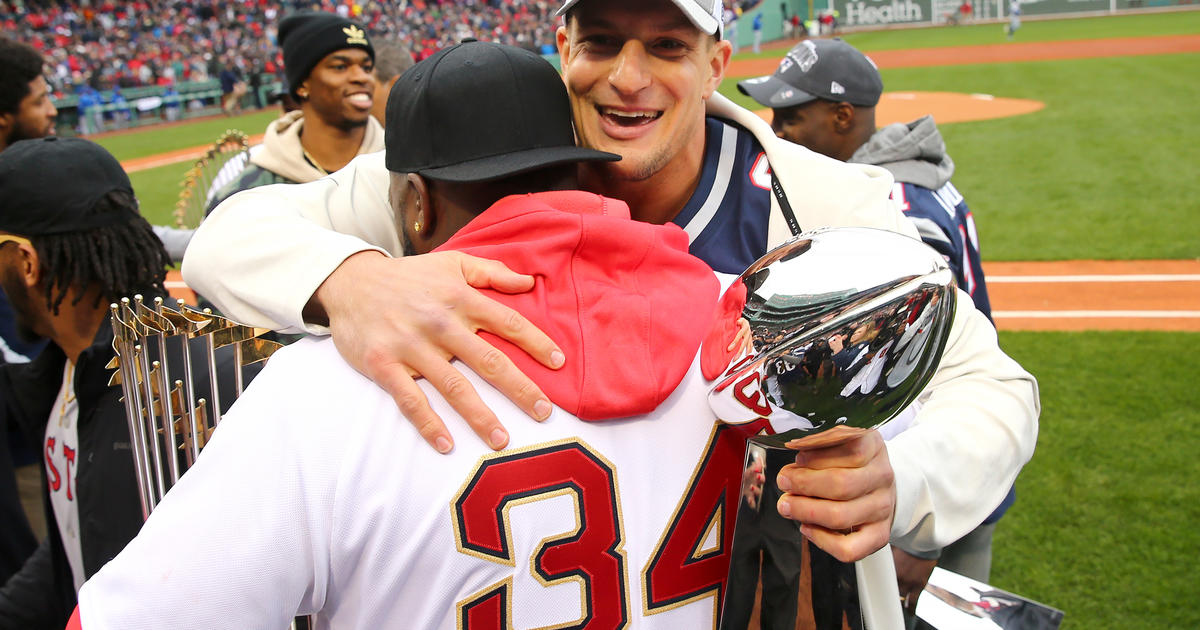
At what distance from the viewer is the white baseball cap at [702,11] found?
1.85 meters

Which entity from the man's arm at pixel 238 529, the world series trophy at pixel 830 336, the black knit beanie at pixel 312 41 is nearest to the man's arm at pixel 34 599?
the man's arm at pixel 238 529

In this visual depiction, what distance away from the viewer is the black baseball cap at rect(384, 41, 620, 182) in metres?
1.32

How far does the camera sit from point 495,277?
121 centimetres

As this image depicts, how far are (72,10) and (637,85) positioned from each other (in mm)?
39866

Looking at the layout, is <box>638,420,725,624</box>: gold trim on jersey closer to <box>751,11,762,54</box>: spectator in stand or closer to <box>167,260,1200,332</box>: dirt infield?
<box>167,260,1200,332</box>: dirt infield

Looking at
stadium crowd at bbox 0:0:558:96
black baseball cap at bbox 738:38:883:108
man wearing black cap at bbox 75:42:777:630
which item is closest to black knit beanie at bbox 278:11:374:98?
black baseball cap at bbox 738:38:883:108

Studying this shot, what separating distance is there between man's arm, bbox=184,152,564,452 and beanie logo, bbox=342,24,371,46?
293 cm

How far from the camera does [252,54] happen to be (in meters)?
31.0

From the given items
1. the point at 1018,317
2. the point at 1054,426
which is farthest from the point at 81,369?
the point at 1018,317

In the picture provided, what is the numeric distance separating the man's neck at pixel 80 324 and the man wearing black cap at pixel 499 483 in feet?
4.51

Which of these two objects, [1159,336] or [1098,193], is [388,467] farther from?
[1098,193]

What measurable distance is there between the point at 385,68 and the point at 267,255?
4.40 m

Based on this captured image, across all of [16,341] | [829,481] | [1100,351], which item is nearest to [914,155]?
[829,481]

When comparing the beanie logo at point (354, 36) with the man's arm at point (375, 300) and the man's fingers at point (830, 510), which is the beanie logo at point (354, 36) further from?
the man's fingers at point (830, 510)
